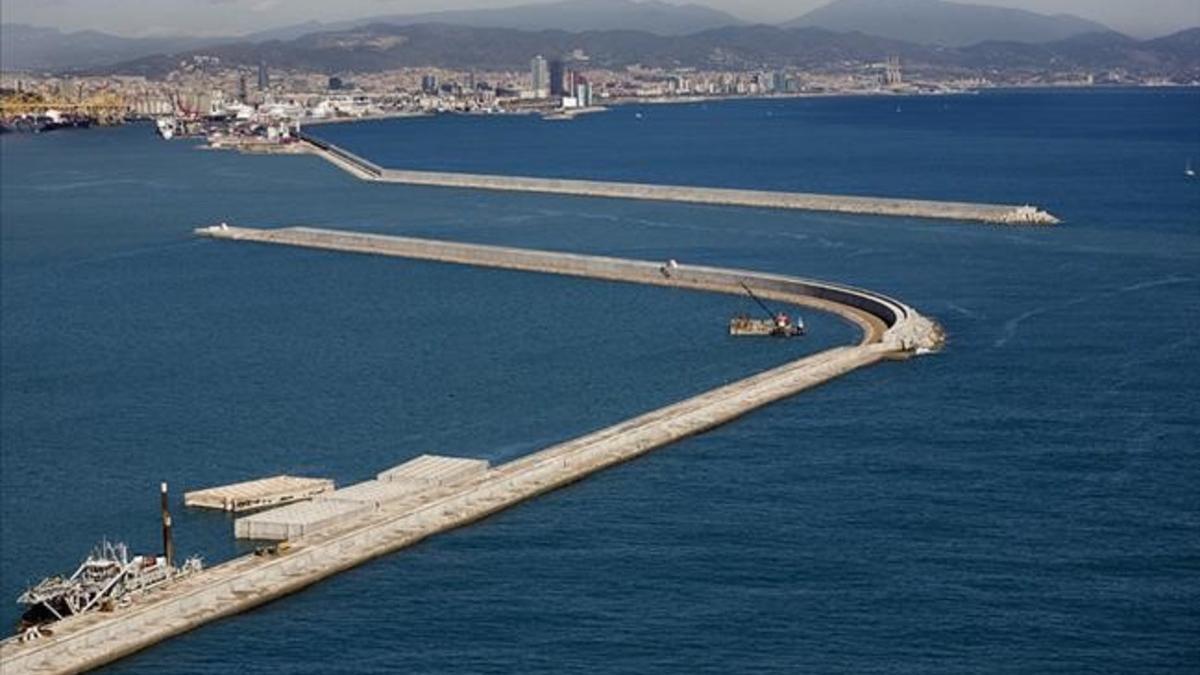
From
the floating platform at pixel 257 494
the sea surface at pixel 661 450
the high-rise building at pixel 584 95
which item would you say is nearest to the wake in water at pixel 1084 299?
the sea surface at pixel 661 450

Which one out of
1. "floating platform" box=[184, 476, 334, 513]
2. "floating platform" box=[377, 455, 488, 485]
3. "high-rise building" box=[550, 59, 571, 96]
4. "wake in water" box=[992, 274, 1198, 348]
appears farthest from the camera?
"high-rise building" box=[550, 59, 571, 96]

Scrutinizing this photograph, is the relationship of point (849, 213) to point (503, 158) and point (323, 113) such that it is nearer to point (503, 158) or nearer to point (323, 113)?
point (503, 158)

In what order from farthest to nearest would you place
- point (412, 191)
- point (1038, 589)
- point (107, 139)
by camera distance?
1. point (107, 139)
2. point (412, 191)
3. point (1038, 589)

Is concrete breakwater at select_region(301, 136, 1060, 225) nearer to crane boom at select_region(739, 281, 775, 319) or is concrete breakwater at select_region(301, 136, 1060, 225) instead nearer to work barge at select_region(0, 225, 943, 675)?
work barge at select_region(0, 225, 943, 675)

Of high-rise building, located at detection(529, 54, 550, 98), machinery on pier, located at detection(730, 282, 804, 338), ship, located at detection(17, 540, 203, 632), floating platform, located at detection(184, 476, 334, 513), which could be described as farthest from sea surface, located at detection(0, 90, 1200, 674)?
high-rise building, located at detection(529, 54, 550, 98)

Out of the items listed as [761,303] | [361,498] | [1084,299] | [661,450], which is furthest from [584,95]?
[361,498]

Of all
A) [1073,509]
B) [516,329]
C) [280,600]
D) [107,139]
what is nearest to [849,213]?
[516,329]

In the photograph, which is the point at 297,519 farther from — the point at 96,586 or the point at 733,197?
the point at 733,197

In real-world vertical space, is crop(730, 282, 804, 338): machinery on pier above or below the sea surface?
above
